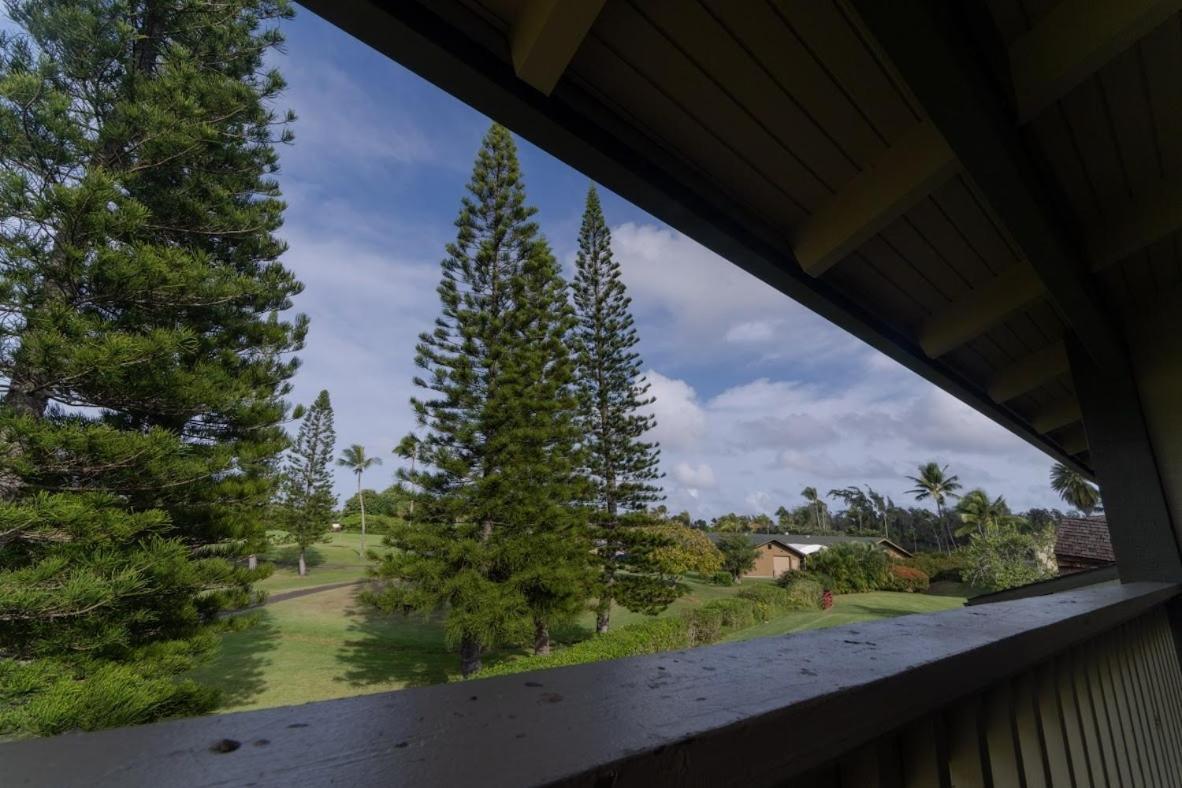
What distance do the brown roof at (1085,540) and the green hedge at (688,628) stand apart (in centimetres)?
606

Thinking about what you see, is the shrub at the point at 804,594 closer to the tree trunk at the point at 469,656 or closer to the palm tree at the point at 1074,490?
the tree trunk at the point at 469,656

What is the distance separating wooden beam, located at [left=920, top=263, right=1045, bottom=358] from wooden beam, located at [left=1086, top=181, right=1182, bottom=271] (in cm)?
19

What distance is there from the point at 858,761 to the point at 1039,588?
246cm

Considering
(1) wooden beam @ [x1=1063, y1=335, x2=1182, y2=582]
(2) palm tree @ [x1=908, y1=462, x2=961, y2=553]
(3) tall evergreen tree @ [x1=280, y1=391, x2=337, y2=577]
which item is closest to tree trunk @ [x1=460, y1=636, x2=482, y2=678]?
(1) wooden beam @ [x1=1063, y1=335, x2=1182, y2=582]

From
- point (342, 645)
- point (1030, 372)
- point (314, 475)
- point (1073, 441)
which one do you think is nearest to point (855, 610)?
point (342, 645)

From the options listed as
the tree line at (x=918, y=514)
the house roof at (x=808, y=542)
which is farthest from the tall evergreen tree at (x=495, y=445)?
the tree line at (x=918, y=514)

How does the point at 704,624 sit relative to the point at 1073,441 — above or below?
below

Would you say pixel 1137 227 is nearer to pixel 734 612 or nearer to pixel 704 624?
pixel 704 624

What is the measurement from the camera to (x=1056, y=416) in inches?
104

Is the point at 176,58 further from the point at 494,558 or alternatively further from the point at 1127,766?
the point at 1127,766

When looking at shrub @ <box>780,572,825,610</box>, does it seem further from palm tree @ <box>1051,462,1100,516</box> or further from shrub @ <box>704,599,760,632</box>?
palm tree @ <box>1051,462,1100,516</box>

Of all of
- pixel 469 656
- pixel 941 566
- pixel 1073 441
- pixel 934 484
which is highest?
pixel 934 484

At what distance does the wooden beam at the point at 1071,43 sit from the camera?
78cm

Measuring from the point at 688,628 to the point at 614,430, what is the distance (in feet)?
14.0
